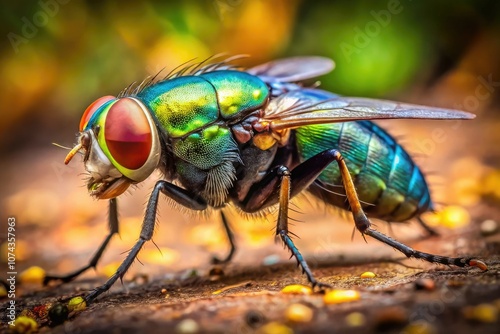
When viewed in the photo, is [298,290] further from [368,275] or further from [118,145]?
[118,145]

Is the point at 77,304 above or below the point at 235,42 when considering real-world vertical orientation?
below

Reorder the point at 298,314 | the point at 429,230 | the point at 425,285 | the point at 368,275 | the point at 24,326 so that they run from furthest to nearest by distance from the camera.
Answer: the point at 429,230 → the point at 368,275 → the point at 24,326 → the point at 425,285 → the point at 298,314

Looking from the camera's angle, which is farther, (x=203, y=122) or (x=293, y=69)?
(x=293, y=69)

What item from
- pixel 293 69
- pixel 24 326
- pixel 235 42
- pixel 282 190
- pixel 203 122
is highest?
pixel 235 42

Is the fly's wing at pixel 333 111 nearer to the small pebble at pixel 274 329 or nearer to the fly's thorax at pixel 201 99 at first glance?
the fly's thorax at pixel 201 99

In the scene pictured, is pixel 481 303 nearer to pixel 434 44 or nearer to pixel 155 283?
pixel 155 283

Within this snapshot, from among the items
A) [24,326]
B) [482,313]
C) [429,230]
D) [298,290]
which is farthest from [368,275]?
[24,326]

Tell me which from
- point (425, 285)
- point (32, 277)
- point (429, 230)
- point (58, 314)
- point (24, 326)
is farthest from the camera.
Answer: point (429, 230)
